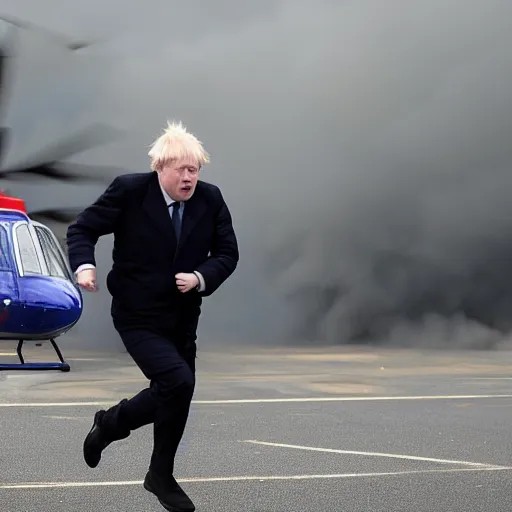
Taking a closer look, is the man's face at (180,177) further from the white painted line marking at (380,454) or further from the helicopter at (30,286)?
the helicopter at (30,286)

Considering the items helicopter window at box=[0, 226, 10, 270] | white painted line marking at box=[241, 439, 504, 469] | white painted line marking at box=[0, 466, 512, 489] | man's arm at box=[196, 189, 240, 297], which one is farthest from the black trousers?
helicopter window at box=[0, 226, 10, 270]

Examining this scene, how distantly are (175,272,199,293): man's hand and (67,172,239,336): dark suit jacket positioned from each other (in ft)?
0.24

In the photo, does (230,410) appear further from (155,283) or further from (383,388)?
(155,283)

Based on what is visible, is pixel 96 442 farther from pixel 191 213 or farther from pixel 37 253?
pixel 37 253

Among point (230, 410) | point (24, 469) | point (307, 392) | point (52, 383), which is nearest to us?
point (24, 469)

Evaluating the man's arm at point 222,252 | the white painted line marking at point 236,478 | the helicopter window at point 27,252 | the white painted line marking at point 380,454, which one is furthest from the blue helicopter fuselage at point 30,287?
the man's arm at point 222,252

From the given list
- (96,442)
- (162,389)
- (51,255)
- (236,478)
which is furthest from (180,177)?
(51,255)

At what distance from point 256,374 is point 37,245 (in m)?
3.35

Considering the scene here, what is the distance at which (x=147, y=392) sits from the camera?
5488 millimetres

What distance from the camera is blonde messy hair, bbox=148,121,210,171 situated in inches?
207

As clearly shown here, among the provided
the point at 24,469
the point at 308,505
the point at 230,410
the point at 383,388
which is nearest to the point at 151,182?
the point at 308,505

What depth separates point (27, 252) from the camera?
1522 cm

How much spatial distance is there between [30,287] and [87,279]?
999 cm

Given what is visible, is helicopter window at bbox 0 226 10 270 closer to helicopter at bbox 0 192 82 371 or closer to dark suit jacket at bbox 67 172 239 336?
helicopter at bbox 0 192 82 371
